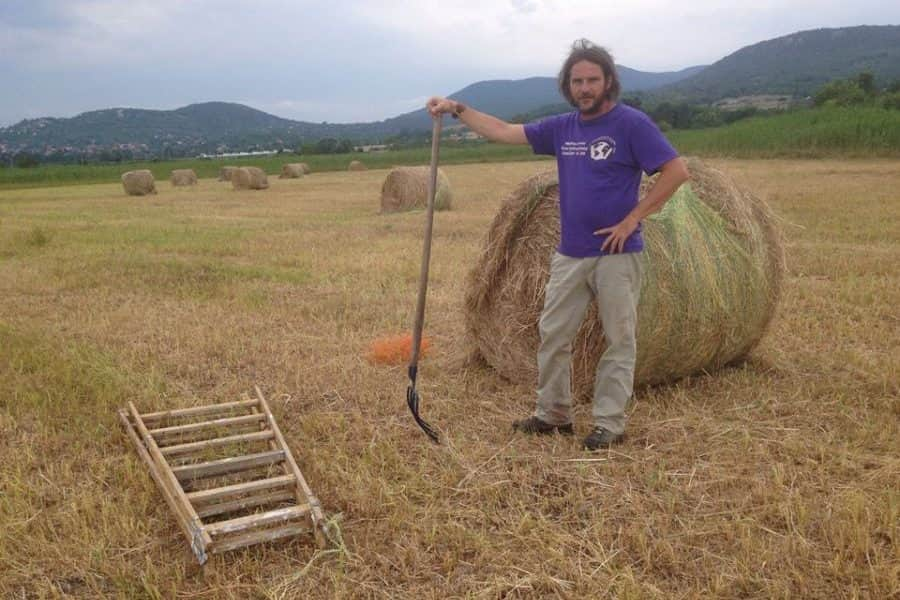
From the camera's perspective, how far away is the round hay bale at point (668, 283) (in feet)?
16.3

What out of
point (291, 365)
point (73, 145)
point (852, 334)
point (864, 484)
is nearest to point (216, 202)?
point (291, 365)

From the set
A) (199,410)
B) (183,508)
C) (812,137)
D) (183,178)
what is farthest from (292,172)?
(183,508)

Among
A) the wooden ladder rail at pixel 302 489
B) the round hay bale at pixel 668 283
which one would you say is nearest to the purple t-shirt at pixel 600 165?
the round hay bale at pixel 668 283

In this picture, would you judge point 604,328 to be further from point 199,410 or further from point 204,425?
point 199,410

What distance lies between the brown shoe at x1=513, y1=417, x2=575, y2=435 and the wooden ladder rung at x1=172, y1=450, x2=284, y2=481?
1.41 m

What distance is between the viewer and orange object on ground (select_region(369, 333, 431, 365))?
5965 millimetres

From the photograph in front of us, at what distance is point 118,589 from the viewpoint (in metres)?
3.13

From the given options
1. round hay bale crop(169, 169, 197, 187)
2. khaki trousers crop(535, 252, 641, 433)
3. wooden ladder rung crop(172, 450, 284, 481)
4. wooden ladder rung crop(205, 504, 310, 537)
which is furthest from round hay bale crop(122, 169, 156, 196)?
wooden ladder rung crop(205, 504, 310, 537)

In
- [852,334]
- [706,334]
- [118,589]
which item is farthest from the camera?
[852,334]

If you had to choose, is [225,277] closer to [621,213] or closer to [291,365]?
[291,365]

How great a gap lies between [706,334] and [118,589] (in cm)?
369

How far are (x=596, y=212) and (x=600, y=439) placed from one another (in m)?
1.24

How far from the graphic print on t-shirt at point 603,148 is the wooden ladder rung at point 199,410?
2544 millimetres

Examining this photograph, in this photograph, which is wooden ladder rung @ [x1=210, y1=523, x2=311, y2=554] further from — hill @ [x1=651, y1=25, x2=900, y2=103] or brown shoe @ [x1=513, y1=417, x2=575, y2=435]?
hill @ [x1=651, y1=25, x2=900, y2=103]
